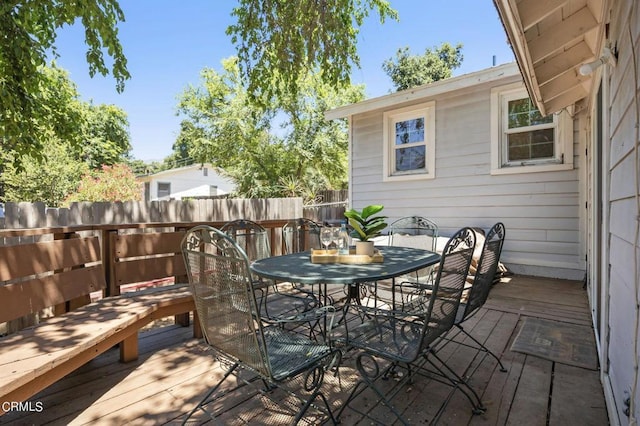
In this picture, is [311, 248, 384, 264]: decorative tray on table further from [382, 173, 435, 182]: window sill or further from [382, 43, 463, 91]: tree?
[382, 43, 463, 91]: tree

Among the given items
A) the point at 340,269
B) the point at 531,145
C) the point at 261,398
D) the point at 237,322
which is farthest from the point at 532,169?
the point at 237,322

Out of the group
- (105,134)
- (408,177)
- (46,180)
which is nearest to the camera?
(408,177)

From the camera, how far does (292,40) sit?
433 cm

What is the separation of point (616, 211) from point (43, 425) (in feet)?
9.44

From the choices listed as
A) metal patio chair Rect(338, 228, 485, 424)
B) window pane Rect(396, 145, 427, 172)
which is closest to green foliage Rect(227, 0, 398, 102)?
window pane Rect(396, 145, 427, 172)

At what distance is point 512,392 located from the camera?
1.89 m

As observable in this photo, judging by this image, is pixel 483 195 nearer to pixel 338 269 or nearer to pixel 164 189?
pixel 338 269

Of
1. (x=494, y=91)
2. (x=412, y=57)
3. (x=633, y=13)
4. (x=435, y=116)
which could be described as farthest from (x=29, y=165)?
(x=412, y=57)

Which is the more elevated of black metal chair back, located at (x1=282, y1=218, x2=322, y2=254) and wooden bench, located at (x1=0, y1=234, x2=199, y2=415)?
black metal chair back, located at (x1=282, y1=218, x2=322, y2=254)

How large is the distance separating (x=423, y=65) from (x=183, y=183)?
14.1 meters

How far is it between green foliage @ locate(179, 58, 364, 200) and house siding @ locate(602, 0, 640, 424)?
11.0 m

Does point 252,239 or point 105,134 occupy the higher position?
point 105,134

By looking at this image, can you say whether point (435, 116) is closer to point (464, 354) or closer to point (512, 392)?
point (464, 354)

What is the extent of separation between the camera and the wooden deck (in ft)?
5.45
